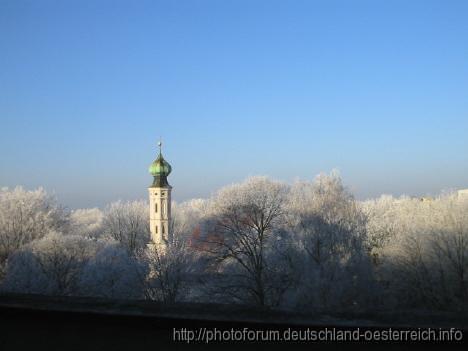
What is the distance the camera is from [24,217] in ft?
144

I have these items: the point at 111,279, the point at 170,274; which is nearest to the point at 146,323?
the point at 170,274

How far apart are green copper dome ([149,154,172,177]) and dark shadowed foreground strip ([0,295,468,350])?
51630 millimetres

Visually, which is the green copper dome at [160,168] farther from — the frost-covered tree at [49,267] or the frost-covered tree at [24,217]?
the frost-covered tree at [49,267]

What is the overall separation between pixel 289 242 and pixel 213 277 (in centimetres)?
501

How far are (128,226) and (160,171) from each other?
32.5 feet

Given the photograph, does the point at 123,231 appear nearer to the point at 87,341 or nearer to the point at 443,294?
the point at 443,294

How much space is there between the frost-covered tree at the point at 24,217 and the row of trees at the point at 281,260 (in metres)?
0.23

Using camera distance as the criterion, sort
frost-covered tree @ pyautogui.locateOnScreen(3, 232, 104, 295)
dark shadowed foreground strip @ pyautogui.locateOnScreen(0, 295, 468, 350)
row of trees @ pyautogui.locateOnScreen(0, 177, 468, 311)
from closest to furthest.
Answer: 1. dark shadowed foreground strip @ pyautogui.locateOnScreen(0, 295, 468, 350)
2. row of trees @ pyautogui.locateOnScreen(0, 177, 468, 311)
3. frost-covered tree @ pyautogui.locateOnScreen(3, 232, 104, 295)

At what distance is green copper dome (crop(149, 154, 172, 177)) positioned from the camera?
5603 centimetres

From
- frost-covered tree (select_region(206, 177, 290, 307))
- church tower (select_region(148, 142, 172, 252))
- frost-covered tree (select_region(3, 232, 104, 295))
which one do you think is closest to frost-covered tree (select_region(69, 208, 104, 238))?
church tower (select_region(148, 142, 172, 252))

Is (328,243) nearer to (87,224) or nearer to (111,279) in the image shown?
(111,279)

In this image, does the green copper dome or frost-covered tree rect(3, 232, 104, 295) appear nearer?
frost-covered tree rect(3, 232, 104, 295)

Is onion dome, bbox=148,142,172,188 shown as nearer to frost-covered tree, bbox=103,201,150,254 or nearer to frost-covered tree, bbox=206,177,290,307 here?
frost-covered tree, bbox=103,201,150,254

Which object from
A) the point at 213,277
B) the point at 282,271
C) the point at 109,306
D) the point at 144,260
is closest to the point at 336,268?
the point at 282,271
